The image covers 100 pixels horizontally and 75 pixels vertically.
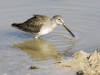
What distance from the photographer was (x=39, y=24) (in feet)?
36.8

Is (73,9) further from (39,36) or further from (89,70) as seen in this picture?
(89,70)

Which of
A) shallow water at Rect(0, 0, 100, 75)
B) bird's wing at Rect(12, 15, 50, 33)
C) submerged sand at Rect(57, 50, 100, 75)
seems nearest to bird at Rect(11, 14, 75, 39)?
bird's wing at Rect(12, 15, 50, 33)

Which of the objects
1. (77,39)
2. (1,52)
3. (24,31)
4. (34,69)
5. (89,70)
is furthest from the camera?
(24,31)

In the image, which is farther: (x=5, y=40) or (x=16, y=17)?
(x=16, y=17)

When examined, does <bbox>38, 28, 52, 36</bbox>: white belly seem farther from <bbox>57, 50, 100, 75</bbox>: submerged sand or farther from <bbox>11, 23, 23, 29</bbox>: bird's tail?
<bbox>57, 50, 100, 75</bbox>: submerged sand

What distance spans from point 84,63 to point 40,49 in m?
2.00

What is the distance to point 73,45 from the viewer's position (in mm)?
10242

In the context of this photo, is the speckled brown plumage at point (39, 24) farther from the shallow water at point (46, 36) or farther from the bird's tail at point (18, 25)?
the shallow water at point (46, 36)

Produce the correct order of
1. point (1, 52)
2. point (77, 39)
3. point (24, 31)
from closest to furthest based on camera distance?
1. point (1, 52)
2. point (77, 39)
3. point (24, 31)

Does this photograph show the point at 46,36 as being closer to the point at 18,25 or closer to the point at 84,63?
the point at 18,25

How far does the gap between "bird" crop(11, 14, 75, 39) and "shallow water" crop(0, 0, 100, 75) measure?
195mm

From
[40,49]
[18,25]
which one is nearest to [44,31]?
[18,25]

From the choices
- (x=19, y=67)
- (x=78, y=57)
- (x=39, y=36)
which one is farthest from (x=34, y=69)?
(x=39, y=36)

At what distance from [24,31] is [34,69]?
116 inches
